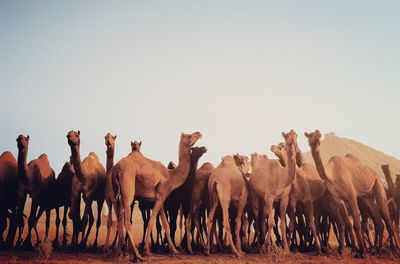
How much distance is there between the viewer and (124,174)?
10836mm

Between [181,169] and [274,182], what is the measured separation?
11.3ft

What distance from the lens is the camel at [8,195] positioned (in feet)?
41.2

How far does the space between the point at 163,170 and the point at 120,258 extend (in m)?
3.26

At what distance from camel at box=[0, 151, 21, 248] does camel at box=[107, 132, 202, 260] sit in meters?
4.31

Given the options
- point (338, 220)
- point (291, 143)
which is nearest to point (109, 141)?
point (291, 143)

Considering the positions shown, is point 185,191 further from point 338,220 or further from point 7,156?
point 7,156

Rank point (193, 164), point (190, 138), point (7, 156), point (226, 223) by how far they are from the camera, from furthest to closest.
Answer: point (7, 156) → point (193, 164) → point (190, 138) → point (226, 223)

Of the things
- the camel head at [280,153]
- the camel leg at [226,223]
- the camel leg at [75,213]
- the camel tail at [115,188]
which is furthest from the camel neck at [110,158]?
the camel head at [280,153]

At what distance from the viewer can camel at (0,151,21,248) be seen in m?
12.6

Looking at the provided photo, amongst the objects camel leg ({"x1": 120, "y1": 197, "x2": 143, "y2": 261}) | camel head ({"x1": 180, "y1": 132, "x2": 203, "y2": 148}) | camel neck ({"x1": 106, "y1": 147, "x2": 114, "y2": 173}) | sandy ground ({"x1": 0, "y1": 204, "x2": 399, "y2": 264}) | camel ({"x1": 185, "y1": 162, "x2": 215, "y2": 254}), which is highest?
camel head ({"x1": 180, "y1": 132, "x2": 203, "y2": 148})

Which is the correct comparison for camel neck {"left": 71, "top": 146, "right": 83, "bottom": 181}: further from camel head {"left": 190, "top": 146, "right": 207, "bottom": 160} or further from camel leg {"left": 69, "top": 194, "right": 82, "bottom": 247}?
camel head {"left": 190, "top": 146, "right": 207, "bottom": 160}

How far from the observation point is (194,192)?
1334 cm

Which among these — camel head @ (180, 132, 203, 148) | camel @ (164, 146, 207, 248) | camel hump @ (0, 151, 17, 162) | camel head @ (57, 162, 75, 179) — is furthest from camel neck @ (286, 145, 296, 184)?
camel hump @ (0, 151, 17, 162)

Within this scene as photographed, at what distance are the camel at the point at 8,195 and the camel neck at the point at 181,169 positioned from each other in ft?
19.2
